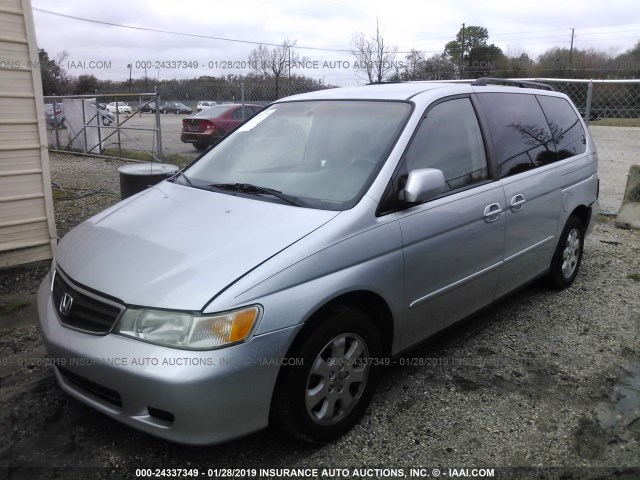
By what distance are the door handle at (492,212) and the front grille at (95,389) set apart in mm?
2422

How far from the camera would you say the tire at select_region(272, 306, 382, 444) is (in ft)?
8.06

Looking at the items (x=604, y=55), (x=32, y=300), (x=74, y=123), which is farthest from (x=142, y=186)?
(x=604, y=55)

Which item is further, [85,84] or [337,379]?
[85,84]

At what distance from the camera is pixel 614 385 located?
11.3 ft

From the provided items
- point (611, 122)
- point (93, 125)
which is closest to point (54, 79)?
point (93, 125)

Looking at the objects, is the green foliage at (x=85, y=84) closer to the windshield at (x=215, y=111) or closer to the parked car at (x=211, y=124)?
the windshield at (x=215, y=111)

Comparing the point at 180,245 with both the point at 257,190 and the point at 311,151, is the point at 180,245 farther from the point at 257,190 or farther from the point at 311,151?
the point at 311,151

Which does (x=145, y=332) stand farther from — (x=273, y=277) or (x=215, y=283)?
(x=273, y=277)

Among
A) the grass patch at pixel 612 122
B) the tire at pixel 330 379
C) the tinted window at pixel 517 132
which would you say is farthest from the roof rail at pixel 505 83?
the grass patch at pixel 612 122

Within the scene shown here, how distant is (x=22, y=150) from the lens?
4.91 metres

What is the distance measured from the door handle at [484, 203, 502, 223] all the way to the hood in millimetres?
1288

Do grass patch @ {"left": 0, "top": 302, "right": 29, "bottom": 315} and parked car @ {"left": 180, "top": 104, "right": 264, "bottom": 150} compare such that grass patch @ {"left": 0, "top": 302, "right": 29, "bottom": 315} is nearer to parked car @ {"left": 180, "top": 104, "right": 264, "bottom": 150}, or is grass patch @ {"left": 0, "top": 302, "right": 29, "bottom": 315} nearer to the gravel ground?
the gravel ground

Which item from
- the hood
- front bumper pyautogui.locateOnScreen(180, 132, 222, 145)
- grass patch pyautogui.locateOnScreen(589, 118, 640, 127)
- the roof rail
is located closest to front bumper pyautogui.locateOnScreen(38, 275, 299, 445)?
the hood

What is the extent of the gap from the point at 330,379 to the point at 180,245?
3.24ft
